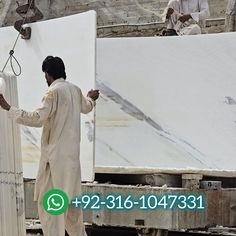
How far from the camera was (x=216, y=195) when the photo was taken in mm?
4766

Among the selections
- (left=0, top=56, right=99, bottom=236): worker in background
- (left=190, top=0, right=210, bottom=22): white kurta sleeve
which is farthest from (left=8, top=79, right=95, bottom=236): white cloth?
(left=190, top=0, right=210, bottom=22): white kurta sleeve

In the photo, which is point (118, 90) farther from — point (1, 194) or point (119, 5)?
point (119, 5)

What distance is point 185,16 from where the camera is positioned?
6258 mm

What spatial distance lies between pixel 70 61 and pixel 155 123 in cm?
93

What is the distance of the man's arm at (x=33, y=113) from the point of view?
163 inches

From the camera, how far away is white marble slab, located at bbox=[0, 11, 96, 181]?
16.6ft

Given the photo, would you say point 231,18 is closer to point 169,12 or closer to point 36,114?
point 169,12

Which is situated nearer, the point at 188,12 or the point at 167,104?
the point at 167,104

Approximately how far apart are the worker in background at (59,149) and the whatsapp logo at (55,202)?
3cm

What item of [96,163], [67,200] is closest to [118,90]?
[96,163]

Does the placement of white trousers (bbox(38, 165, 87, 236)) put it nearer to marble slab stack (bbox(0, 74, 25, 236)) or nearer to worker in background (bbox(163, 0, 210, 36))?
marble slab stack (bbox(0, 74, 25, 236))

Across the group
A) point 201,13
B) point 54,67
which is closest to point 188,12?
point 201,13

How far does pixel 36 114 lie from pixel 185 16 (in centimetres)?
260

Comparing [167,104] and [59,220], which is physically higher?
[167,104]
